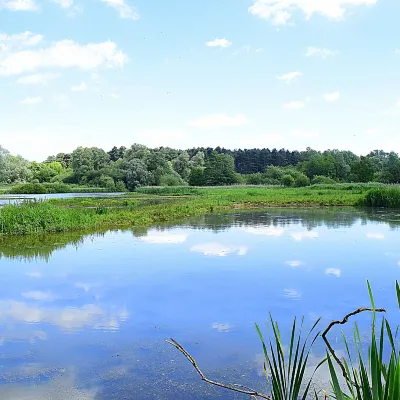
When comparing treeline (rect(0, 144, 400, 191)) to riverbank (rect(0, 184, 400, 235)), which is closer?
riverbank (rect(0, 184, 400, 235))

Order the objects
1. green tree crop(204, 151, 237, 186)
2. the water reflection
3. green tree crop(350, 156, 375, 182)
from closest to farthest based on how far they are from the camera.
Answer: the water reflection → green tree crop(350, 156, 375, 182) → green tree crop(204, 151, 237, 186)

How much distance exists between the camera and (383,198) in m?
26.5

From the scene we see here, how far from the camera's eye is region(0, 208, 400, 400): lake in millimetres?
4340

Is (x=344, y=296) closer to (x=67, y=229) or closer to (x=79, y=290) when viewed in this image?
(x=79, y=290)

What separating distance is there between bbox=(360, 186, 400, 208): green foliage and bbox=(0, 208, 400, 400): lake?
12989 mm

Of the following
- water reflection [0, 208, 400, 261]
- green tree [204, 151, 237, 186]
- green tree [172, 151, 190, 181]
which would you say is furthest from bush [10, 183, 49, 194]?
water reflection [0, 208, 400, 261]

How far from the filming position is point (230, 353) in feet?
15.9

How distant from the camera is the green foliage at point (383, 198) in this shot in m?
25.9

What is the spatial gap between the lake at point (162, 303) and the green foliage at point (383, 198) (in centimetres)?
1299

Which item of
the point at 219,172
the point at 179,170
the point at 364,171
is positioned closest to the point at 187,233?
the point at 364,171

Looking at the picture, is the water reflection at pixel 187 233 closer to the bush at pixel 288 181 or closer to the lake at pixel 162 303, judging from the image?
the lake at pixel 162 303

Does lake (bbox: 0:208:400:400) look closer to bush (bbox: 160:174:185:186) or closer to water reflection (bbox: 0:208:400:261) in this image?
water reflection (bbox: 0:208:400:261)

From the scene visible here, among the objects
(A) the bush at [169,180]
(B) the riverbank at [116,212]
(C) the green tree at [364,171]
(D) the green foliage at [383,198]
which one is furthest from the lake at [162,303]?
(A) the bush at [169,180]

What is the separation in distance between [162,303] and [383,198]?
2248 cm
